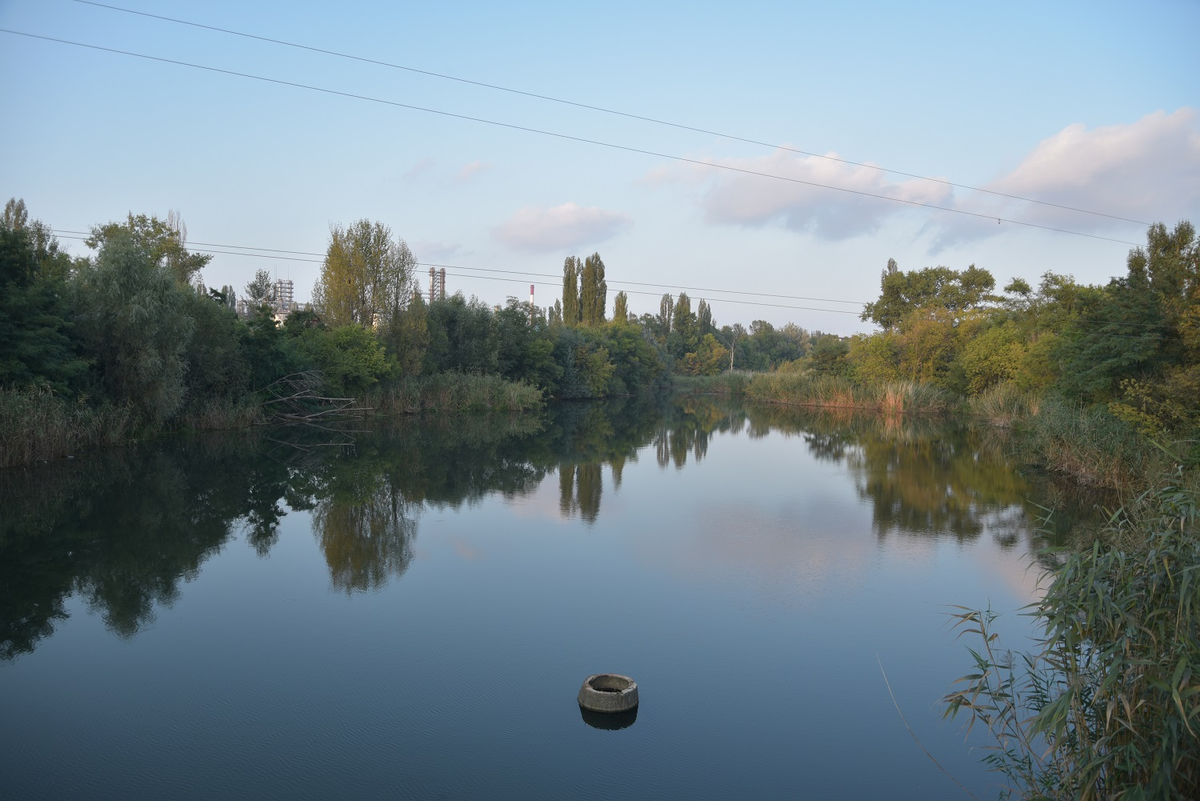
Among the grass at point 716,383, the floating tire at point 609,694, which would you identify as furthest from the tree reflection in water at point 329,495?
the grass at point 716,383

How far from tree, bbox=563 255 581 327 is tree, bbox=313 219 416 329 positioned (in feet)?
82.1

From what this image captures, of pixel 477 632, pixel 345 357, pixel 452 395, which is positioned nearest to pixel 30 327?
pixel 345 357

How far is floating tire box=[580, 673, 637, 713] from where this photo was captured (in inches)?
195

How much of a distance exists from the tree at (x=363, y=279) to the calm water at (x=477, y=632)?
687 inches

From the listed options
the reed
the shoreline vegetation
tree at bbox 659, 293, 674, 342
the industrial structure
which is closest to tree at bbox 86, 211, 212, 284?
the shoreline vegetation

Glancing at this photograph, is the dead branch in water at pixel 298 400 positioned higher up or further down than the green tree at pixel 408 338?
further down

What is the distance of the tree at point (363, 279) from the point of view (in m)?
30.5

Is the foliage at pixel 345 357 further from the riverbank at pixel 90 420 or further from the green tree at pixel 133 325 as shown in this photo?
the green tree at pixel 133 325

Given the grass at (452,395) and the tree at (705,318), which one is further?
the tree at (705,318)

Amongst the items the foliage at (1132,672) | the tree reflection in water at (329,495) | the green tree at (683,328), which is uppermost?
the green tree at (683,328)

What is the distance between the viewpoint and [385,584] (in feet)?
25.3

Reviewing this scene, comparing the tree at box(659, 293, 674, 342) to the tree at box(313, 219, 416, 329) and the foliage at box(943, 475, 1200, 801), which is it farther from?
the foliage at box(943, 475, 1200, 801)

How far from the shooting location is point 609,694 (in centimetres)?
495

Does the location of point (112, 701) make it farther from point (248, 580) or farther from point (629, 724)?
point (629, 724)
